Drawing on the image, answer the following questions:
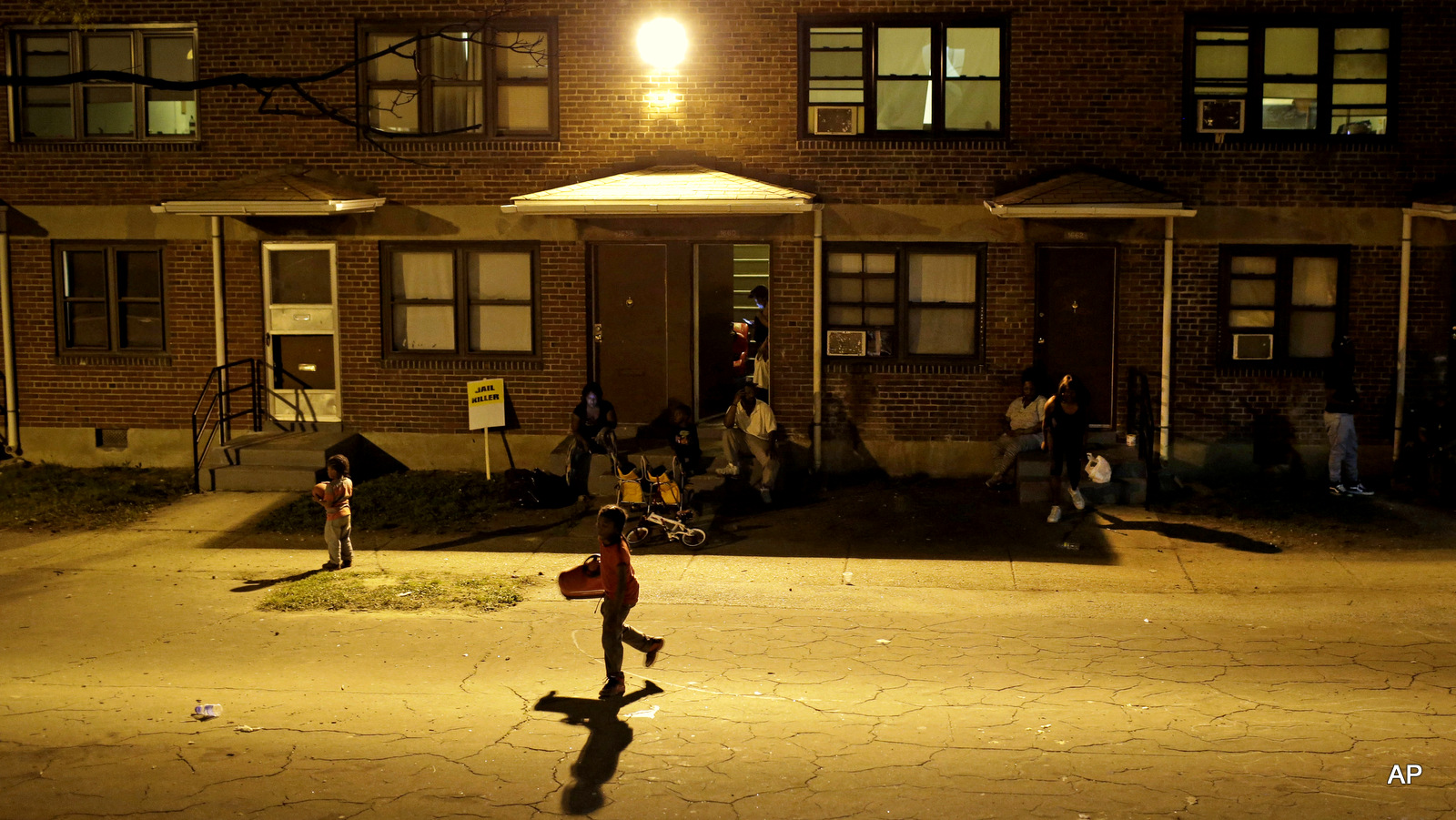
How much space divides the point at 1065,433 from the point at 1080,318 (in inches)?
106

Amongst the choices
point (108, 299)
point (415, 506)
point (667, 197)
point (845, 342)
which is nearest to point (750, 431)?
point (845, 342)

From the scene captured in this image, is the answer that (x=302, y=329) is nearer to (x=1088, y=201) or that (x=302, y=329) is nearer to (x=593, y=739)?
(x=1088, y=201)

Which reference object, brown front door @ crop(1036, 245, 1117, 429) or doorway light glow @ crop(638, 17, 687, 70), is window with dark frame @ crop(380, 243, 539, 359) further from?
brown front door @ crop(1036, 245, 1117, 429)

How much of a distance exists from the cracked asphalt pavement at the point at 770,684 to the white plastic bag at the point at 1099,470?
101 cm

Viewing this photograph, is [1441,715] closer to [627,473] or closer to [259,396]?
[627,473]

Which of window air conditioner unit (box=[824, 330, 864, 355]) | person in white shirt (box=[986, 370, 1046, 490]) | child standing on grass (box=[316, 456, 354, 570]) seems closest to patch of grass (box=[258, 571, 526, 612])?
child standing on grass (box=[316, 456, 354, 570])

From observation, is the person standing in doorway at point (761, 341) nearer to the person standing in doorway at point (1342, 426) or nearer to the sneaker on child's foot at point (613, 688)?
the person standing in doorway at point (1342, 426)

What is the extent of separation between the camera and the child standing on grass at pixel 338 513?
11.6 metres

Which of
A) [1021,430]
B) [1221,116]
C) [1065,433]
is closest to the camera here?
[1065,433]

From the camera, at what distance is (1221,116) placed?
15.5 metres

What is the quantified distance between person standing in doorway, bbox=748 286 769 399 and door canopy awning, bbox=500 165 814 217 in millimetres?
1452

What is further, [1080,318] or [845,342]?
[845,342]

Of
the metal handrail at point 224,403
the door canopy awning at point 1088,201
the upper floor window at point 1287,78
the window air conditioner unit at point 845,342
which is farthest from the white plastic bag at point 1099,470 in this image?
the metal handrail at point 224,403

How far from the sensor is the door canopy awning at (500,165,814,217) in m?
14.3
